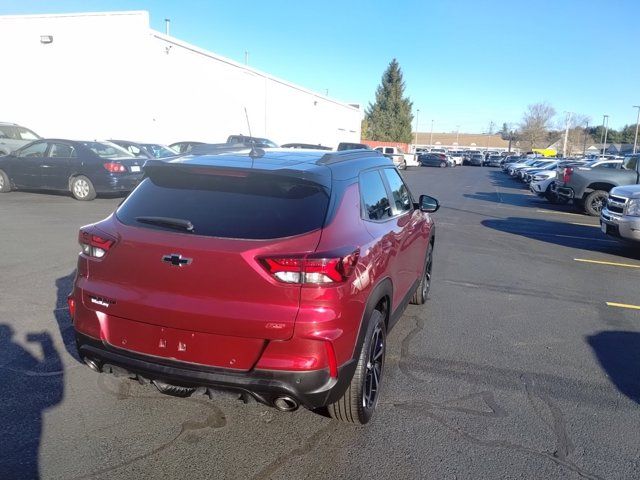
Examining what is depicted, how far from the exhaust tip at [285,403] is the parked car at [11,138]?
19.1m

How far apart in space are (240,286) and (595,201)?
51.3ft

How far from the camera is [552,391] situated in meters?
4.05

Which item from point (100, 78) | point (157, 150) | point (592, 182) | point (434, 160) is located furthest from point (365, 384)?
point (434, 160)

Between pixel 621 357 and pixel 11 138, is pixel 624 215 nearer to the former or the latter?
pixel 621 357

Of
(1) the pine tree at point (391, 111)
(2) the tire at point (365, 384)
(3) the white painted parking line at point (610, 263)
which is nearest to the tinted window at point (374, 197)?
(2) the tire at point (365, 384)

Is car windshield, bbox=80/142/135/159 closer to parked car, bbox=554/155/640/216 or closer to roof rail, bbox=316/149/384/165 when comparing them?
roof rail, bbox=316/149/384/165

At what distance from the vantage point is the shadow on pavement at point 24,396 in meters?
2.91

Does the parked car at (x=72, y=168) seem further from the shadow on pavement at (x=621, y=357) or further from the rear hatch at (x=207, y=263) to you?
the shadow on pavement at (x=621, y=357)

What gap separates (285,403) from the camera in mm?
2939

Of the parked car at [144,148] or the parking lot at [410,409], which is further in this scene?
the parked car at [144,148]

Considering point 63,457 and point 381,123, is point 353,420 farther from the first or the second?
point 381,123

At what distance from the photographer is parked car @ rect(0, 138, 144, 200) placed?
540 inches

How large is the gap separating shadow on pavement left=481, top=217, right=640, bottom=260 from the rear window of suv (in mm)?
8881

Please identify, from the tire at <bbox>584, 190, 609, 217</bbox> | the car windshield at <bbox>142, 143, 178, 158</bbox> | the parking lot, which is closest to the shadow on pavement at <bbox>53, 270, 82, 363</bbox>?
the parking lot
